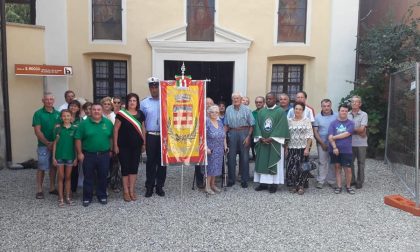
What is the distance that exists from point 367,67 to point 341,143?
4727 mm

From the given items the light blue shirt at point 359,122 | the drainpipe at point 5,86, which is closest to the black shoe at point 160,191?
the light blue shirt at point 359,122

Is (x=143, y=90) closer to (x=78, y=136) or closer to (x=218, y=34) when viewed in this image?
(x=218, y=34)

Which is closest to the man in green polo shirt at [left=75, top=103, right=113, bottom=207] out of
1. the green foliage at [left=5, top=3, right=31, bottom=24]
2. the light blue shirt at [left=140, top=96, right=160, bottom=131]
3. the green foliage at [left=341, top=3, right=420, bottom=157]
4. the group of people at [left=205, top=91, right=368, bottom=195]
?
the light blue shirt at [left=140, top=96, right=160, bottom=131]

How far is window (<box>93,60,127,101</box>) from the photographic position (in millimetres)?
10555

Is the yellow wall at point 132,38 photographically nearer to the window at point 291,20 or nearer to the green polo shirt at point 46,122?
the window at point 291,20

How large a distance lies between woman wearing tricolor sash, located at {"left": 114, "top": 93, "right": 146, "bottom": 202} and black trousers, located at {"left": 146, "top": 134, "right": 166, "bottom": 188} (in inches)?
6.1

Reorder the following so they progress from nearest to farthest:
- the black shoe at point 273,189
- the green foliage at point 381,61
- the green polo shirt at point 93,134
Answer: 1. the green polo shirt at point 93,134
2. the black shoe at point 273,189
3. the green foliage at point 381,61

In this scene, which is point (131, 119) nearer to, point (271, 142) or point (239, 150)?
point (239, 150)

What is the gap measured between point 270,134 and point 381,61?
458cm

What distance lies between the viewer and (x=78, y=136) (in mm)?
5652

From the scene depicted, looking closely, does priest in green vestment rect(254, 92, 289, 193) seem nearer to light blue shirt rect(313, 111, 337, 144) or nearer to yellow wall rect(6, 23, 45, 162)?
light blue shirt rect(313, 111, 337, 144)

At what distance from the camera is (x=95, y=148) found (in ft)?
18.8

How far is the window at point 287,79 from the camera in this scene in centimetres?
1099

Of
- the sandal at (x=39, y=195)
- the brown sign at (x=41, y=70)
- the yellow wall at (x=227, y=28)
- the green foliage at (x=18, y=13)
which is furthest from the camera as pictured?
the green foliage at (x=18, y=13)
